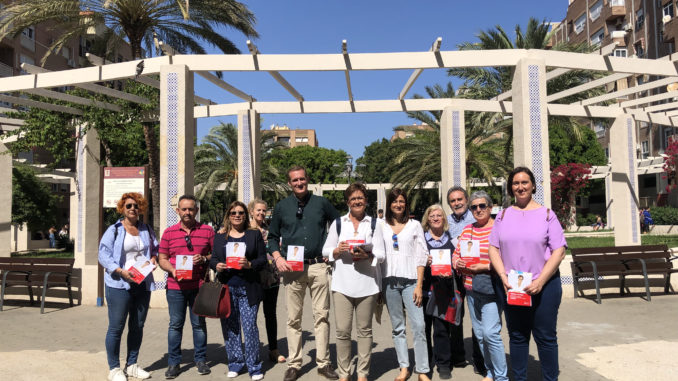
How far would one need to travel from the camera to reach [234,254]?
16.0 feet

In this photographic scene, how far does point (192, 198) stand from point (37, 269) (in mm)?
5839

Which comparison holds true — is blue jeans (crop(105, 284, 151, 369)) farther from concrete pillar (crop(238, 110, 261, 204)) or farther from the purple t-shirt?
concrete pillar (crop(238, 110, 261, 204))

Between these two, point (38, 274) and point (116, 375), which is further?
point (38, 274)

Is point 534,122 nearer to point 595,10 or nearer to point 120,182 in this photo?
point 120,182

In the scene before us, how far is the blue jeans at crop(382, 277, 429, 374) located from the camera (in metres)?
4.67

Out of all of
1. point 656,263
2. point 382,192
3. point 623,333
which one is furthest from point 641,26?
point 623,333

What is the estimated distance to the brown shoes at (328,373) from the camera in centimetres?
483

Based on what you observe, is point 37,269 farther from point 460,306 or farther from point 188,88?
point 460,306

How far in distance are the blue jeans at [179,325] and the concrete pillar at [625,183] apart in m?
11.7

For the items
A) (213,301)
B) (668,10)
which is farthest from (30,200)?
(668,10)

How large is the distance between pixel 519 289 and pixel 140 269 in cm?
336

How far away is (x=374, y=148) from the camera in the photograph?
52.5m

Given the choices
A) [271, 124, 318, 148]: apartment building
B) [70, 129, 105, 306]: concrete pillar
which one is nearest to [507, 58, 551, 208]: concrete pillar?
[70, 129, 105, 306]: concrete pillar

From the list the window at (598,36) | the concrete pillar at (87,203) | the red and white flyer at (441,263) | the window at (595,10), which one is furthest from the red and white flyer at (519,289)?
the window at (595,10)
